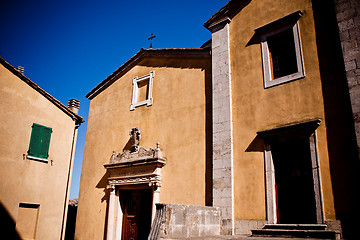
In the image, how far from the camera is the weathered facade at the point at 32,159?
38.9 ft

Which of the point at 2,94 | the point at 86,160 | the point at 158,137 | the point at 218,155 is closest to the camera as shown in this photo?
the point at 218,155

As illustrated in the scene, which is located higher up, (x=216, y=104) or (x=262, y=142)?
(x=216, y=104)

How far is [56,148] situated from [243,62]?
882 cm

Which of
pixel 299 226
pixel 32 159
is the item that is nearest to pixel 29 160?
pixel 32 159

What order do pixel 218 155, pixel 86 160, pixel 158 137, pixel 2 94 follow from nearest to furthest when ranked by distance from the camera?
pixel 218 155
pixel 158 137
pixel 2 94
pixel 86 160

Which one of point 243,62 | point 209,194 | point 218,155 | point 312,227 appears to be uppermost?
point 243,62

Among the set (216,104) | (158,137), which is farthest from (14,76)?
(216,104)

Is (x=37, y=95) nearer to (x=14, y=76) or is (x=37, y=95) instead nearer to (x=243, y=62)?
(x=14, y=76)

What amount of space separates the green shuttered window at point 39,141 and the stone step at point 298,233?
30.2ft

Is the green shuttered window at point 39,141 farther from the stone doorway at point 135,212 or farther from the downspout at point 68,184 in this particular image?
the stone doorway at point 135,212

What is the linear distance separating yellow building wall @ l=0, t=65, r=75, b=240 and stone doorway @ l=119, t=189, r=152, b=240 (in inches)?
139

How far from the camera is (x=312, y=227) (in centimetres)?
670

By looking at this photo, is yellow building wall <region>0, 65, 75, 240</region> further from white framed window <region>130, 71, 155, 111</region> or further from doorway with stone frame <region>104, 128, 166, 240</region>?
white framed window <region>130, 71, 155, 111</region>

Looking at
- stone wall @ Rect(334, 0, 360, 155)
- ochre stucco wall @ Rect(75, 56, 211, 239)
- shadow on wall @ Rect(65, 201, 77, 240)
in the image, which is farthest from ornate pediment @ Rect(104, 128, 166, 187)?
shadow on wall @ Rect(65, 201, 77, 240)
